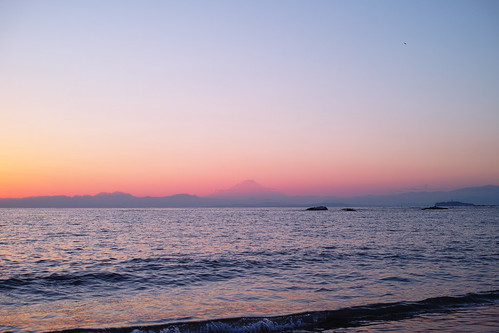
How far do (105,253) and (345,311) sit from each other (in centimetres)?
2559

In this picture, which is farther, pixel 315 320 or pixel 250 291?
pixel 250 291

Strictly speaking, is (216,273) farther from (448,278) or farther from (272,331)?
(448,278)

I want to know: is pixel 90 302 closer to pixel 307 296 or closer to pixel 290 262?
pixel 307 296

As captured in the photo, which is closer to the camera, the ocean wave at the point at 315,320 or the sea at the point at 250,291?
the ocean wave at the point at 315,320

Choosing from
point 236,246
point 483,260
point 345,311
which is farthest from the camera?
point 236,246

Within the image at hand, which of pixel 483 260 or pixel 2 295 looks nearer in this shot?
pixel 2 295

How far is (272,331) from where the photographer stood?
43.9 feet

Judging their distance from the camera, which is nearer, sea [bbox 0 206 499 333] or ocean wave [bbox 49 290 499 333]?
ocean wave [bbox 49 290 499 333]

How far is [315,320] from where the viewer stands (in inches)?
560

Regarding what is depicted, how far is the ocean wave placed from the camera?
13352mm

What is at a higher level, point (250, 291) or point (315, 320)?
point (315, 320)

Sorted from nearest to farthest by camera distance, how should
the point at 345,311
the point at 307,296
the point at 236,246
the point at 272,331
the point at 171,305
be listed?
the point at 272,331
the point at 345,311
the point at 171,305
the point at 307,296
the point at 236,246

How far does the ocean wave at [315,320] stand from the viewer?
13352 millimetres

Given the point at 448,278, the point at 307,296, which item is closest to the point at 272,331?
the point at 307,296
